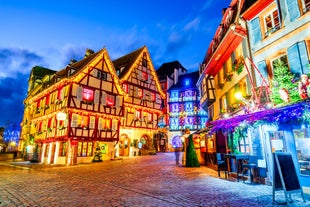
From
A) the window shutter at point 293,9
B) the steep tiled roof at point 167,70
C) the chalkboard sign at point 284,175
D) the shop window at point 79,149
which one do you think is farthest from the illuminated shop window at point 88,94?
the steep tiled roof at point 167,70

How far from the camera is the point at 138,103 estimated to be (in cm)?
2858

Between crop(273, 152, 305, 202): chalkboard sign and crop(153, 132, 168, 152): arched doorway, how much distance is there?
33.8 meters

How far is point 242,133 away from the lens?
8.41m

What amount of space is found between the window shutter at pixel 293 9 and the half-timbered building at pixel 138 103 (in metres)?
20.3

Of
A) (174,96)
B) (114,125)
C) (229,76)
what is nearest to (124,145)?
(114,125)

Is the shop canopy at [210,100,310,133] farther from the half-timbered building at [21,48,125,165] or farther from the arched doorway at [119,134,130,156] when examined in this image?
the arched doorway at [119,134,130,156]

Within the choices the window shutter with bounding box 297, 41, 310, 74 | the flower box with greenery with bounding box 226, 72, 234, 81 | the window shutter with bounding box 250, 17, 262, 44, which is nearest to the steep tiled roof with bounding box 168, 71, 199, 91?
the flower box with greenery with bounding box 226, 72, 234, 81

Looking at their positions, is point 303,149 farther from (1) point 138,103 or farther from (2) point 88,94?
(1) point 138,103

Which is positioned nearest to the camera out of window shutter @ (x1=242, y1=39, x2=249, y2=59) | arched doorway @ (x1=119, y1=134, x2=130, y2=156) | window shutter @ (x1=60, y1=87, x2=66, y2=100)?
window shutter @ (x1=242, y1=39, x2=249, y2=59)

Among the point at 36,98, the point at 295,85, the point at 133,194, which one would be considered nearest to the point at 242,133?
the point at 295,85

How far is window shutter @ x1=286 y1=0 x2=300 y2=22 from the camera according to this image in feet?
26.7

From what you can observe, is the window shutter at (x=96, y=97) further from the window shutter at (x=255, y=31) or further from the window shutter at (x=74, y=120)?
the window shutter at (x=255, y=31)

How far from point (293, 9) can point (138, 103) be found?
22379 mm

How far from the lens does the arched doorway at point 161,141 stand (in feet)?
129
